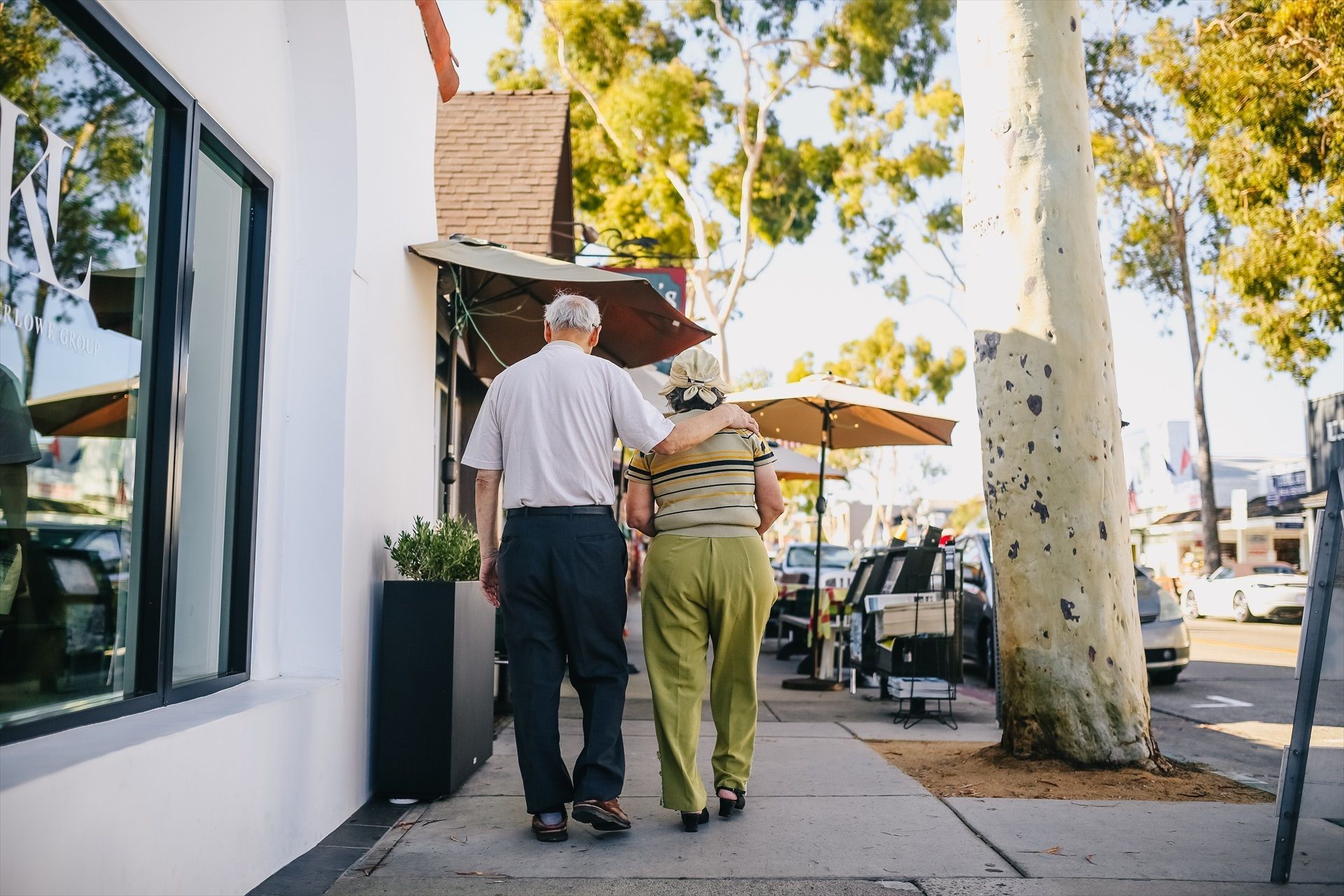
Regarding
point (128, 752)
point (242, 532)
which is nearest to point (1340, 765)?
point (128, 752)

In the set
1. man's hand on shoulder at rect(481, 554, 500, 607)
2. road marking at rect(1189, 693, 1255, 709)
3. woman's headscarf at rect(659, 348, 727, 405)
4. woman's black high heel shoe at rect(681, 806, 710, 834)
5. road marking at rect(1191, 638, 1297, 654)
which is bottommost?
road marking at rect(1189, 693, 1255, 709)

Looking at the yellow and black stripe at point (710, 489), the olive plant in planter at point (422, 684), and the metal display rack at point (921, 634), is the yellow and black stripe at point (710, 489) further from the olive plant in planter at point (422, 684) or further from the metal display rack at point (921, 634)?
the metal display rack at point (921, 634)

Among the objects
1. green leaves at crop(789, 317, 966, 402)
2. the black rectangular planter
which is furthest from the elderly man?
green leaves at crop(789, 317, 966, 402)

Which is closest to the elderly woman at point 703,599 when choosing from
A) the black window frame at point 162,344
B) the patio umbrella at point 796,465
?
the black window frame at point 162,344

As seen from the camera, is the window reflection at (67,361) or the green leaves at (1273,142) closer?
the window reflection at (67,361)

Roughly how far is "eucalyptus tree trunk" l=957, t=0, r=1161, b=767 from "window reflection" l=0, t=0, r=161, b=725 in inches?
161

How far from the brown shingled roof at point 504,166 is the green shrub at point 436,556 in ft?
21.1

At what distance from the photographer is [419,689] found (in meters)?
4.96

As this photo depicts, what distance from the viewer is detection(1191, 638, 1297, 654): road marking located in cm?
1573

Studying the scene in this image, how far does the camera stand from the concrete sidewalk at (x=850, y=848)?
3842 mm

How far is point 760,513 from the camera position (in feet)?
16.1

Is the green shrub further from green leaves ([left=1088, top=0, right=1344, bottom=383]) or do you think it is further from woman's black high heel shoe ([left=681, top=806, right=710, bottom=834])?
green leaves ([left=1088, top=0, right=1344, bottom=383])

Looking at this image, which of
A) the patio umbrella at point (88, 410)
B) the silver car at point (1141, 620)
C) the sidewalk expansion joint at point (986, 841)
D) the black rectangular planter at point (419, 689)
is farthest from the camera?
the silver car at point (1141, 620)

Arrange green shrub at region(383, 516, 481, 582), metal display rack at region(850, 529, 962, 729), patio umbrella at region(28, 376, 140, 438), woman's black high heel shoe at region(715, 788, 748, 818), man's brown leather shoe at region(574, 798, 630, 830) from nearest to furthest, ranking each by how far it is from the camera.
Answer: patio umbrella at region(28, 376, 140, 438) < man's brown leather shoe at region(574, 798, 630, 830) < woman's black high heel shoe at region(715, 788, 748, 818) < green shrub at region(383, 516, 481, 582) < metal display rack at region(850, 529, 962, 729)
